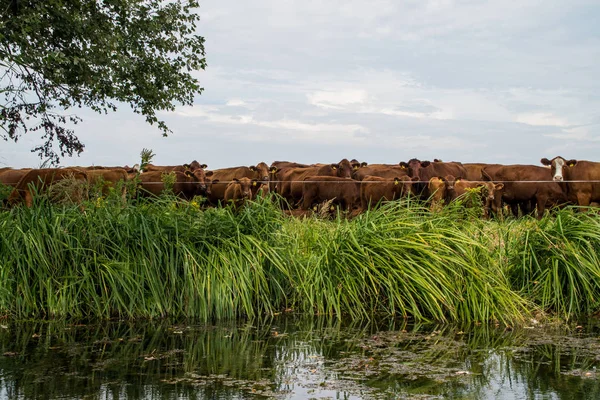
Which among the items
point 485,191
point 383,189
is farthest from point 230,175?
point 485,191

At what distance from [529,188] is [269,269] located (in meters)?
12.8

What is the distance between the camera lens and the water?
5.03m

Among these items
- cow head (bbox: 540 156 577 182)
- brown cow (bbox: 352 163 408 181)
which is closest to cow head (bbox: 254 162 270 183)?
brown cow (bbox: 352 163 408 181)

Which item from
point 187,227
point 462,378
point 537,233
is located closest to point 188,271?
point 187,227

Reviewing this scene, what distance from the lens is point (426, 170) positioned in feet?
62.8

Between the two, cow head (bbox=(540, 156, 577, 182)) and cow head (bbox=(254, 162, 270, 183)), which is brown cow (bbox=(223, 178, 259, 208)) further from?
cow head (bbox=(540, 156, 577, 182))

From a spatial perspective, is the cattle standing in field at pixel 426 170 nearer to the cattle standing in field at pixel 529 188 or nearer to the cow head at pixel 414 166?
the cow head at pixel 414 166

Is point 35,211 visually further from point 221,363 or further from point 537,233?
point 537,233

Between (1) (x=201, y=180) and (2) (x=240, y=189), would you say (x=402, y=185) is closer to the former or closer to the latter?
(2) (x=240, y=189)

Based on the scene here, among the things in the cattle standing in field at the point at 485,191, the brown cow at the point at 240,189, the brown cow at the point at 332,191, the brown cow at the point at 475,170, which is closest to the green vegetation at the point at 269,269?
the cattle standing in field at the point at 485,191

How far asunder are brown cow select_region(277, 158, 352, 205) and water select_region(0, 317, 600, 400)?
10941 mm

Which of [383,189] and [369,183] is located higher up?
[369,183]

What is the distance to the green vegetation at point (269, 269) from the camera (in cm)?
778

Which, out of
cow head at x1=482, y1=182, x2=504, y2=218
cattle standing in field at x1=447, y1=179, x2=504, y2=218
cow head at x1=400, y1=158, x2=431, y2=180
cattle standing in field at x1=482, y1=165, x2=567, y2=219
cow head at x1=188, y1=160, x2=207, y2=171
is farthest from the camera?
cow head at x1=188, y1=160, x2=207, y2=171
